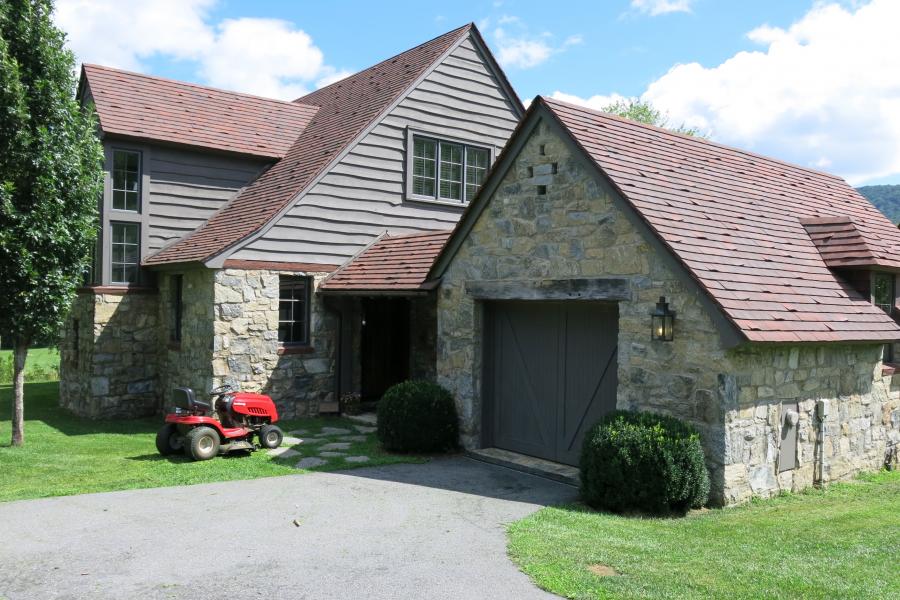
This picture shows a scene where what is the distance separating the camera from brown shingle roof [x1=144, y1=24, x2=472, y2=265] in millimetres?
13883

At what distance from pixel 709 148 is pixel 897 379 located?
14.8 feet

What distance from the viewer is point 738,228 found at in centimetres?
971

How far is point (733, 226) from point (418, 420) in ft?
16.8

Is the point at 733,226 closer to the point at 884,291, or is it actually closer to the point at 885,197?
the point at 884,291

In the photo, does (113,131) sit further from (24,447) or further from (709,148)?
(709,148)

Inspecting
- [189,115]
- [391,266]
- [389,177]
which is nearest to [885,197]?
[389,177]

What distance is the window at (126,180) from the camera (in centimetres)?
1442

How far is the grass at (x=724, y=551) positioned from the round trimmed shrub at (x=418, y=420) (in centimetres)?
316

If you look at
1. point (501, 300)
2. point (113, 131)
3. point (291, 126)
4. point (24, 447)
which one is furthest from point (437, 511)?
point (291, 126)

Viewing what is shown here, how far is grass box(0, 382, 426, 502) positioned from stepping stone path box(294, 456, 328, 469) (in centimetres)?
9

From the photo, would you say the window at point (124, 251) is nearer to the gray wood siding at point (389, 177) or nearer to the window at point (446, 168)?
the gray wood siding at point (389, 177)

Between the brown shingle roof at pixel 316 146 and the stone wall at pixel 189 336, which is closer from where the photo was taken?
the stone wall at pixel 189 336

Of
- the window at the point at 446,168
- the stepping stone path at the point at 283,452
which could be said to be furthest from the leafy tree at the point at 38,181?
the window at the point at 446,168

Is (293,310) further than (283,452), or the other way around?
(293,310)
